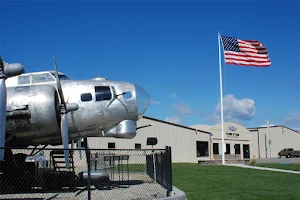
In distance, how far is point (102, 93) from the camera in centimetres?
1379

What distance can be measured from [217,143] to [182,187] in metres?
47.3

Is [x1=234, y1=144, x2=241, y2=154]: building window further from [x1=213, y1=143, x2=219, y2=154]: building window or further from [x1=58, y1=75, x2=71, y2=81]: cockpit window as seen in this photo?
[x1=58, y1=75, x2=71, y2=81]: cockpit window

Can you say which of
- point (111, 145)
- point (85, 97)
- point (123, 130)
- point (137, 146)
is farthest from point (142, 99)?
point (137, 146)

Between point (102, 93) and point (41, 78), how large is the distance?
8.20ft

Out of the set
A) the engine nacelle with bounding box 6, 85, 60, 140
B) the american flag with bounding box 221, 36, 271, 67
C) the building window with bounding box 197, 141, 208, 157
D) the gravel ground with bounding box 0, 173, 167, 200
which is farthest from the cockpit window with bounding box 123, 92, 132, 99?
the building window with bounding box 197, 141, 208, 157

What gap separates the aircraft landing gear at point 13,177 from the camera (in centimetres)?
1300

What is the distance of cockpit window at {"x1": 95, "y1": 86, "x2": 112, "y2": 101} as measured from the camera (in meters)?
13.7

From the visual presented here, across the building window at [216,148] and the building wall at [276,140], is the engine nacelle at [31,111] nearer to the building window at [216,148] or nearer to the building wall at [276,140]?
the building window at [216,148]

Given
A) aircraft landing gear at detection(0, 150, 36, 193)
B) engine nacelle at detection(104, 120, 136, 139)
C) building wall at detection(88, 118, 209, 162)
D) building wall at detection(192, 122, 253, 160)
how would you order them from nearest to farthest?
aircraft landing gear at detection(0, 150, 36, 193) < engine nacelle at detection(104, 120, 136, 139) < building wall at detection(88, 118, 209, 162) < building wall at detection(192, 122, 253, 160)

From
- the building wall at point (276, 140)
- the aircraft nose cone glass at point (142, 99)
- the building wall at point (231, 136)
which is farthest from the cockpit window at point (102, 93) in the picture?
the building wall at point (276, 140)

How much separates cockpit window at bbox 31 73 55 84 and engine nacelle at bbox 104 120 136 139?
3.05 m

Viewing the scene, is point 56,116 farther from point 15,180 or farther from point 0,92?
point 15,180

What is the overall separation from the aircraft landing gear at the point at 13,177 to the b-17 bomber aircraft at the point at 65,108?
67 cm

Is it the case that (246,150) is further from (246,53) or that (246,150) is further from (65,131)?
(65,131)
